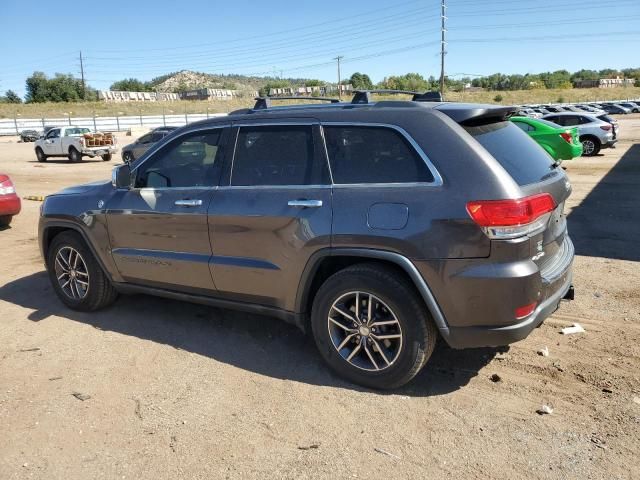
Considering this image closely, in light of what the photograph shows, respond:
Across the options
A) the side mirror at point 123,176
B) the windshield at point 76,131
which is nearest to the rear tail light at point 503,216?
the side mirror at point 123,176

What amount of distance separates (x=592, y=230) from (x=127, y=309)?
256 inches

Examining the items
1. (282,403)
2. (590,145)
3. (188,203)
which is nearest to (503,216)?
(282,403)

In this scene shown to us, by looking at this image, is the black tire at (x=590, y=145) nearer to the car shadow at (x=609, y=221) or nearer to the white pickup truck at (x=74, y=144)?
the car shadow at (x=609, y=221)

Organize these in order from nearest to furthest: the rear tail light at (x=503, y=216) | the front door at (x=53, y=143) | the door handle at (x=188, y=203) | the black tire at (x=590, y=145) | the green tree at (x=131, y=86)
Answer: the rear tail light at (x=503, y=216) < the door handle at (x=188, y=203) < the black tire at (x=590, y=145) < the front door at (x=53, y=143) < the green tree at (x=131, y=86)

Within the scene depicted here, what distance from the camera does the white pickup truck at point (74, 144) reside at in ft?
81.9

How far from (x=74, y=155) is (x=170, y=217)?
23600 mm

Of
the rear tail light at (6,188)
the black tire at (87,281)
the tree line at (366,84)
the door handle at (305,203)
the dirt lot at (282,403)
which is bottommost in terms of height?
the dirt lot at (282,403)

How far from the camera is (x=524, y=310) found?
3.20m

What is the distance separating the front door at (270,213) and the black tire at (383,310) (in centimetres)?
26

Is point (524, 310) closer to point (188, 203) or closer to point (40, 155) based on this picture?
point (188, 203)

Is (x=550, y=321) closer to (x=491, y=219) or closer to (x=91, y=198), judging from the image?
(x=491, y=219)

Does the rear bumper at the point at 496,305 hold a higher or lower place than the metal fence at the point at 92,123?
lower

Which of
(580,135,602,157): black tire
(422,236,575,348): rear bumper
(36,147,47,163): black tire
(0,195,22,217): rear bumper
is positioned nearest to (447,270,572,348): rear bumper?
(422,236,575,348): rear bumper

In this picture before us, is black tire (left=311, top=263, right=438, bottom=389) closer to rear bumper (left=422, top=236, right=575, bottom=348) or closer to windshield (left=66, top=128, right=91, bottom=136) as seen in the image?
rear bumper (left=422, top=236, right=575, bottom=348)
